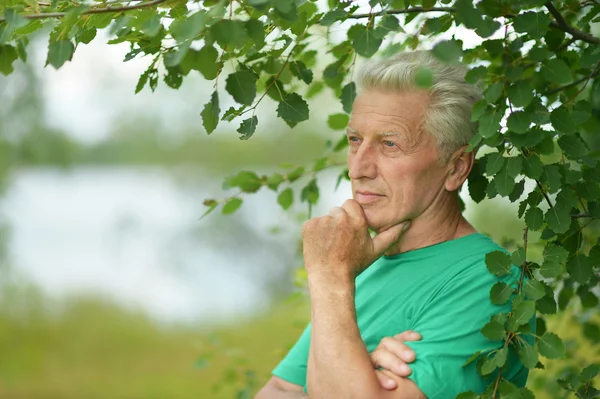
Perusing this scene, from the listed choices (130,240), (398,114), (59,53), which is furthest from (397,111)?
(130,240)

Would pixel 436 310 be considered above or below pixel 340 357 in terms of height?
below

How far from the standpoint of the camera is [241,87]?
5.27ft

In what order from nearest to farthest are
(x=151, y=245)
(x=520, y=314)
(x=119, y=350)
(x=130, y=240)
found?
(x=520, y=314), (x=119, y=350), (x=151, y=245), (x=130, y=240)

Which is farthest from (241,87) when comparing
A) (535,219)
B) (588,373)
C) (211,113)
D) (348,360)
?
(588,373)

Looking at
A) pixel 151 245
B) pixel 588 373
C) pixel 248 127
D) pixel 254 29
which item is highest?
pixel 254 29

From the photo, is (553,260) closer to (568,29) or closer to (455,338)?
(455,338)

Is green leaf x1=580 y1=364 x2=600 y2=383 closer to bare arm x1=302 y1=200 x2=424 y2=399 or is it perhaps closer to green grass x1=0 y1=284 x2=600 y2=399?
bare arm x1=302 y1=200 x2=424 y2=399

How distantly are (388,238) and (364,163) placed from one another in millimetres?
211

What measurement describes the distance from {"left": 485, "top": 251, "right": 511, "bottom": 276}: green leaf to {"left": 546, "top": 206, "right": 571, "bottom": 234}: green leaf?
0.13 m

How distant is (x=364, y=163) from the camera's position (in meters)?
2.11

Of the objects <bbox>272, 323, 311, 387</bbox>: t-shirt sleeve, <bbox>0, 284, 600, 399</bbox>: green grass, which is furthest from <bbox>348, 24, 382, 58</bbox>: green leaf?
<bbox>0, 284, 600, 399</bbox>: green grass

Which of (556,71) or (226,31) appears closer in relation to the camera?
(226,31)

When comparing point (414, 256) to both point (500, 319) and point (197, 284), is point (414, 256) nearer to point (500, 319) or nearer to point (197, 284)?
point (500, 319)

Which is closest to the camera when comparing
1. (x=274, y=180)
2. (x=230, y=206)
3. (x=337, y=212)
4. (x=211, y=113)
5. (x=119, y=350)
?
(x=211, y=113)
